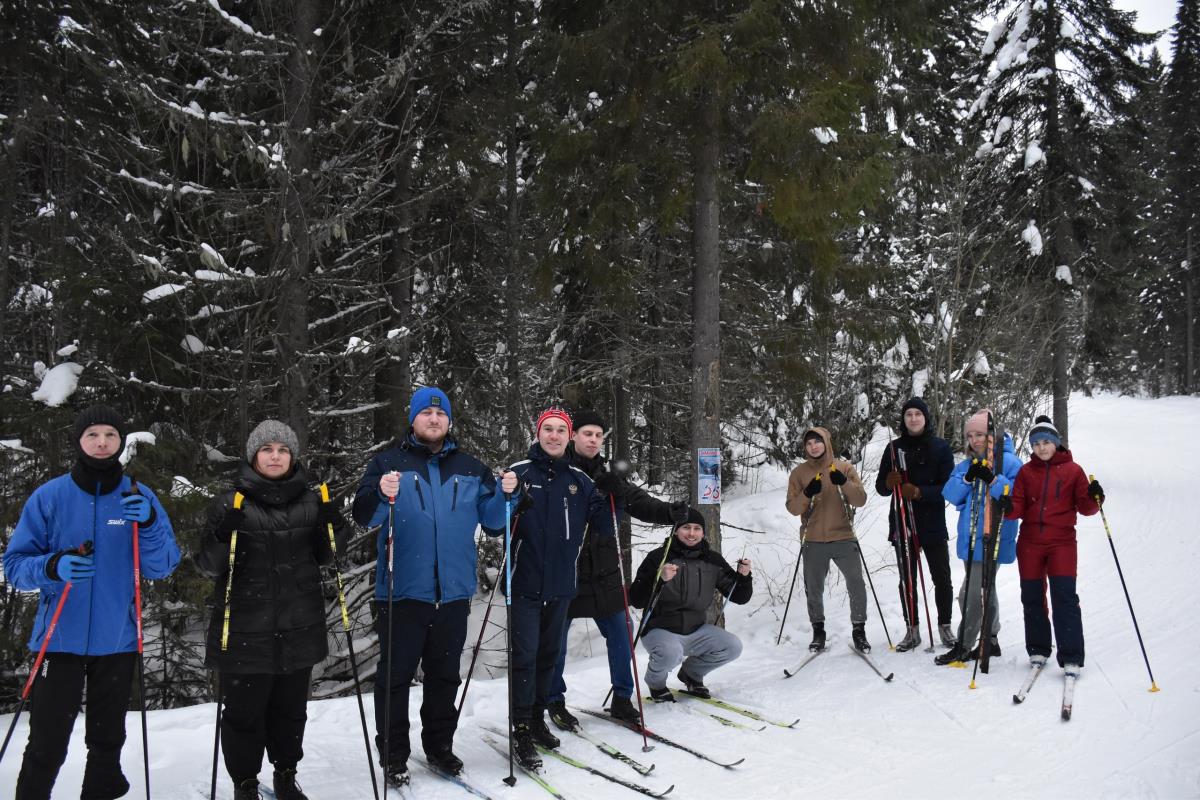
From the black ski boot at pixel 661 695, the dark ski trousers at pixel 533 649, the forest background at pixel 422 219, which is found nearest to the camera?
the dark ski trousers at pixel 533 649

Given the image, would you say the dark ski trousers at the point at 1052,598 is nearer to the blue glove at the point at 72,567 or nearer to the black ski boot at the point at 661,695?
the black ski boot at the point at 661,695

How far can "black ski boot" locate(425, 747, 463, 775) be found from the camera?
4.46m

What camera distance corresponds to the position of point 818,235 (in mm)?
7773

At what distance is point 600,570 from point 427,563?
1553 millimetres

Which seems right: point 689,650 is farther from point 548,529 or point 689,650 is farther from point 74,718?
point 74,718

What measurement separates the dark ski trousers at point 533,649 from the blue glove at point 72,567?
2241 millimetres

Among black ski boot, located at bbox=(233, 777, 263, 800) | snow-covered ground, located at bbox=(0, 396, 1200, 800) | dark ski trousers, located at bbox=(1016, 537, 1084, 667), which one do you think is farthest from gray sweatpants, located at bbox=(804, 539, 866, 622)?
black ski boot, located at bbox=(233, 777, 263, 800)

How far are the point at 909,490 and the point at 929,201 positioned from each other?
7.68 m

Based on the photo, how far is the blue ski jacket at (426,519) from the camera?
4.35m

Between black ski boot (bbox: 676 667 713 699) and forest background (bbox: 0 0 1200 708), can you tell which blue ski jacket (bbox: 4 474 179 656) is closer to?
forest background (bbox: 0 0 1200 708)

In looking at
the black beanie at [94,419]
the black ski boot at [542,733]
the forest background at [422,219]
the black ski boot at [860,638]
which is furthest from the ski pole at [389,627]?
the black ski boot at [860,638]

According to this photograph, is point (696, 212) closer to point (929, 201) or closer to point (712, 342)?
point (712, 342)

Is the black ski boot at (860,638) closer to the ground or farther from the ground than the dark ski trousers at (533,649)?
closer to the ground

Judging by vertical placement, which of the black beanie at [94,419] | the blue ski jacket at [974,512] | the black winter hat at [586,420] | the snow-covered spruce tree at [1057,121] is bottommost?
the blue ski jacket at [974,512]
